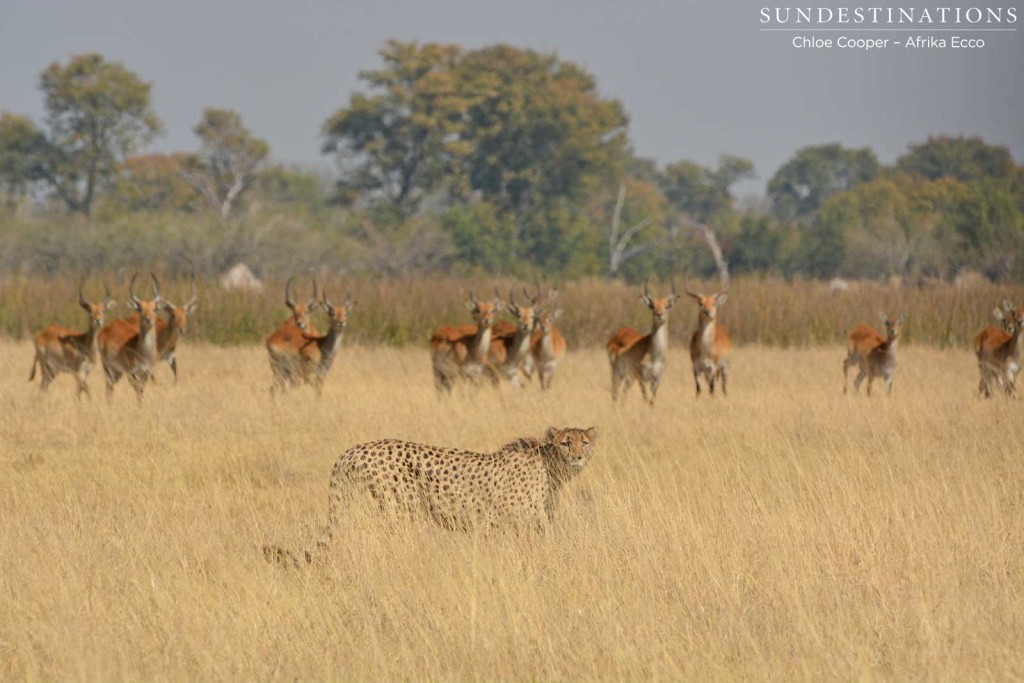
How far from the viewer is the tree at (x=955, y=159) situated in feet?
188

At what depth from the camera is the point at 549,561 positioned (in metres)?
6.09

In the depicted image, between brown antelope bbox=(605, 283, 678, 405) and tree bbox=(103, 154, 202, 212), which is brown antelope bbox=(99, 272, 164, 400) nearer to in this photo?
brown antelope bbox=(605, 283, 678, 405)

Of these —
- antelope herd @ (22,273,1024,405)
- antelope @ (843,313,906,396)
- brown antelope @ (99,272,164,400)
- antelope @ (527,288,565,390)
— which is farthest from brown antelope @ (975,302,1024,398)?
brown antelope @ (99,272,164,400)

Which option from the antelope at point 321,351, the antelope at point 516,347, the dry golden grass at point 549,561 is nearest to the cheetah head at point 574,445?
the dry golden grass at point 549,561

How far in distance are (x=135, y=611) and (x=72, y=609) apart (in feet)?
0.73

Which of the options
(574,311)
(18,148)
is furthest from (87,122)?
(574,311)

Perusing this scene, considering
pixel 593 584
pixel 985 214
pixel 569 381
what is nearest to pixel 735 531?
pixel 593 584

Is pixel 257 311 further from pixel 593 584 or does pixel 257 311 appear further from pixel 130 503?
pixel 593 584

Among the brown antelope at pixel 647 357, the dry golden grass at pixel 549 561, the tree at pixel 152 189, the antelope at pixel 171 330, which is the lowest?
the dry golden grass at pixel 549 561

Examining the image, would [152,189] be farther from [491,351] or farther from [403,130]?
[491,351]

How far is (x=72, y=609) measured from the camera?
546 cm

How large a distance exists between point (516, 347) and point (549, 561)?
7.73m

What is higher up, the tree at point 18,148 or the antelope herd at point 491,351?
the tree at point 18,148

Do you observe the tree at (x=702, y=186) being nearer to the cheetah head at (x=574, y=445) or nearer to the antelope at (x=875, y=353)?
the antelope at (x=875, y=353)
